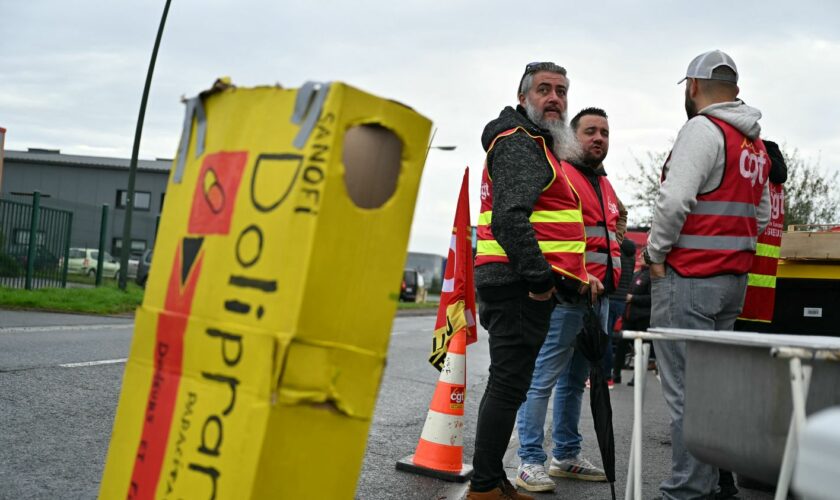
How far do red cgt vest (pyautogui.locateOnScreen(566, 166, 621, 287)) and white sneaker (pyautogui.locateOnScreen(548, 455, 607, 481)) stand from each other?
1054 mm

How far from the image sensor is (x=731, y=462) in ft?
8.77

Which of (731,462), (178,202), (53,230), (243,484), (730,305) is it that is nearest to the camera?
(243,484)

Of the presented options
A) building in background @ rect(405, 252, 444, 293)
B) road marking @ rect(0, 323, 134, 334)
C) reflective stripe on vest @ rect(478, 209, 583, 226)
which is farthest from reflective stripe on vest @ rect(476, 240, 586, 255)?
building in background @ rect(405, 252, 444, 293)

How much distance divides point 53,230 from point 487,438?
1891 centimetres

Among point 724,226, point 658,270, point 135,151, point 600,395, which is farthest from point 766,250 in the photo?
point 135,151

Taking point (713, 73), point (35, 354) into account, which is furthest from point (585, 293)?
point (35, 354)

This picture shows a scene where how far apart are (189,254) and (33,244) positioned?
62.1 feet

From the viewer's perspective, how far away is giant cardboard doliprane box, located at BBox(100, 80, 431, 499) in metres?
2.03

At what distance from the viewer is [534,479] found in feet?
15.4

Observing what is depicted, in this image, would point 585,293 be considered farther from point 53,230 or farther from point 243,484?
point 53,230

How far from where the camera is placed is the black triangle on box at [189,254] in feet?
7.48

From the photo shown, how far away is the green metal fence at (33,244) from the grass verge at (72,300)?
0.80 metres

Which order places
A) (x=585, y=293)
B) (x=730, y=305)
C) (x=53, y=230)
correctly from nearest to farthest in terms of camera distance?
(x=730, y=305), (x=585, y=293), (x=53, y=230)

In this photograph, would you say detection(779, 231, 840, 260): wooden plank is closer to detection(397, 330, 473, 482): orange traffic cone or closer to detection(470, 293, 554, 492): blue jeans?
detection(397, 330, 473, 482): orange traffic cone
